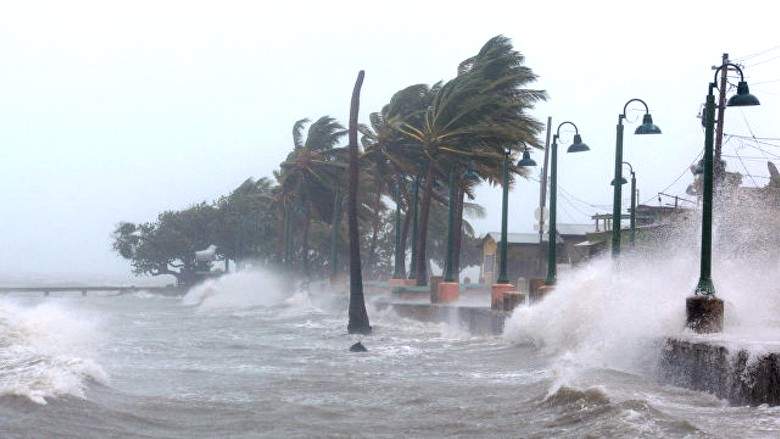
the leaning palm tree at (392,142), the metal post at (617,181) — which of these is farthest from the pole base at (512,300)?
the leaning palm tree at (392,142)

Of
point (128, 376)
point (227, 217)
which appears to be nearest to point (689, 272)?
point (128, 376)

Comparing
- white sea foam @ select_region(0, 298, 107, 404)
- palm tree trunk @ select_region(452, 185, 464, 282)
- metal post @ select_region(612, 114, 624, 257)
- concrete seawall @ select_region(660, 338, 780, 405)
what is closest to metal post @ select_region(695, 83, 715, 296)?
concrete seawall @ select_region(660, 338, 780, 405)

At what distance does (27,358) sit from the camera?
15438 millimetres

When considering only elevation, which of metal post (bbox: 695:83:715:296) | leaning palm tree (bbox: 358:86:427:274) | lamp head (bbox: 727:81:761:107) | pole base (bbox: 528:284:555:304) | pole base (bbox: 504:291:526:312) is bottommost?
pole base (bbox: 504:291:526:312)

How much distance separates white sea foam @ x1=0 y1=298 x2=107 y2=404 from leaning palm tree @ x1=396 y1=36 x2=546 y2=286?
64.9ft

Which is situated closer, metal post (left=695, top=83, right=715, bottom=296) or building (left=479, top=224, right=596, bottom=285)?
metal post (left=695, top=83, right=715, bottom=296)

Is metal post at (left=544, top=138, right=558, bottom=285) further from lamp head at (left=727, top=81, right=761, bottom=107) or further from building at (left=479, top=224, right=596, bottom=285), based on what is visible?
building at (left=479, top=224, right=596, bottom=285)

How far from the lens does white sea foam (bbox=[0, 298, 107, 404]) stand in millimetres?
12484

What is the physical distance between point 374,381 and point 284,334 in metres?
16.3

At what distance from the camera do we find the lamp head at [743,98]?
15.8 meters

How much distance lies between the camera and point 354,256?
33.9 metres

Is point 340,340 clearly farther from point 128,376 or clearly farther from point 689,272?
point 128,376

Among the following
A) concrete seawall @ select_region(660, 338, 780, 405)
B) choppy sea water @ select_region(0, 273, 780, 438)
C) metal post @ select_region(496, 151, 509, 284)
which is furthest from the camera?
metal post @ select_region(496, 151, 509, 284)

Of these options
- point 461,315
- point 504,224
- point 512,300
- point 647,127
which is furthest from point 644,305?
point 504,224
